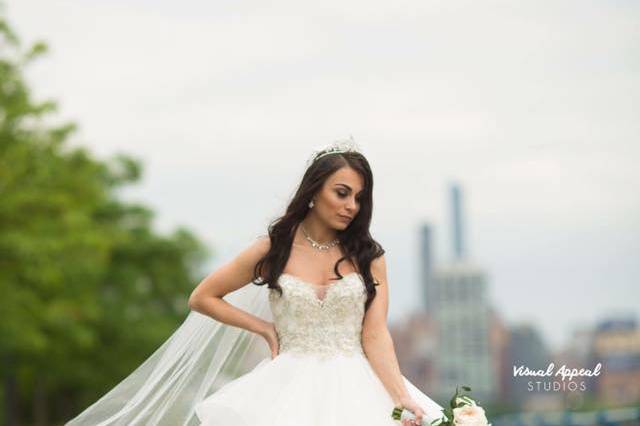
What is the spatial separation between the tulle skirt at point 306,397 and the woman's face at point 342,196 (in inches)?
29.7

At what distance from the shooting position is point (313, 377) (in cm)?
635

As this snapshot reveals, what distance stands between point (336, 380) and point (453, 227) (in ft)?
577

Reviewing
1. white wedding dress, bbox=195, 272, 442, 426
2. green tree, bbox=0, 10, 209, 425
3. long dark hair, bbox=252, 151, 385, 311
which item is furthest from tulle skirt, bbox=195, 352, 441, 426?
green tree, bbox=0, 10, 209, 425

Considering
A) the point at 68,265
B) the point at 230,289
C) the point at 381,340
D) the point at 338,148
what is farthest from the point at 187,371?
the point at 68,265

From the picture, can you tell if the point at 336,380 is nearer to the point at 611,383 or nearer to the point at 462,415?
the point at 462,415

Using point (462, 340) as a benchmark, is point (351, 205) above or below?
above

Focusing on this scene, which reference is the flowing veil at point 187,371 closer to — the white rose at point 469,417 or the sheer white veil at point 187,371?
the sheer white veil at point 187,371

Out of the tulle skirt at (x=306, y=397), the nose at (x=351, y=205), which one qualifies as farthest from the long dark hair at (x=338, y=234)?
the tulle skirt at (x=306, y=397)

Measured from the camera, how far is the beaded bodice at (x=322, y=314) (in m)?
6.46

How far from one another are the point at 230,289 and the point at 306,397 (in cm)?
82

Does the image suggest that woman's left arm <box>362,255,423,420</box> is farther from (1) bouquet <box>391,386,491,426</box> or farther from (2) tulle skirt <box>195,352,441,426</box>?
(1) bouquet <box>391,386,491,426</box>

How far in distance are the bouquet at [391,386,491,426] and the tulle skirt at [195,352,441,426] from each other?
0.09 m

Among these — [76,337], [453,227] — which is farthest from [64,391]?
[453,227]

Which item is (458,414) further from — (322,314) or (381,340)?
(322,314)
